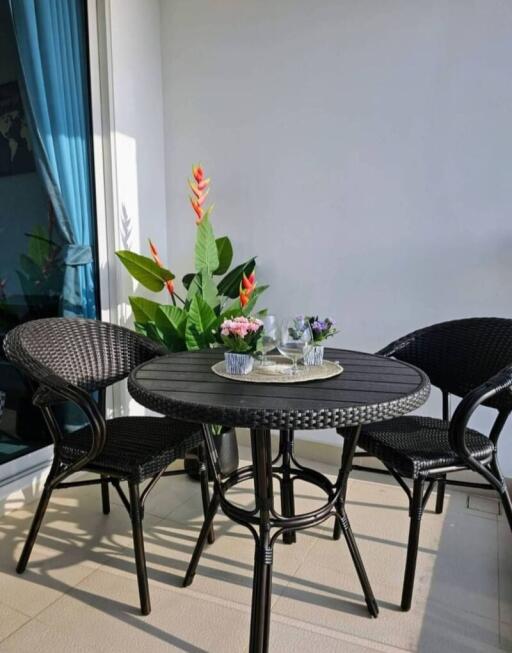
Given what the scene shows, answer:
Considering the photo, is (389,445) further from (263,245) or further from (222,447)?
(263,245)

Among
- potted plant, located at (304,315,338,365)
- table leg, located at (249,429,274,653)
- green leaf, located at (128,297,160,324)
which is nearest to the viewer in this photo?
table leg, located at (249,429,274,653)

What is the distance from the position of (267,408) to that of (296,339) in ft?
1.58

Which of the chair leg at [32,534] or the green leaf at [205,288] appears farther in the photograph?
the green leaf at [205,288]

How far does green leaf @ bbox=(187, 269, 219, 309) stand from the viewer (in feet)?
8.39

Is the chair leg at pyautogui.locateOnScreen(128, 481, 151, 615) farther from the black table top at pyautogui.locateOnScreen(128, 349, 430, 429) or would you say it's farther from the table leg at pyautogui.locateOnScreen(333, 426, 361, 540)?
the table leg at pyautogui.locateOnScreen(333, 426, 361, 540)

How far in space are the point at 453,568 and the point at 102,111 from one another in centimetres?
277

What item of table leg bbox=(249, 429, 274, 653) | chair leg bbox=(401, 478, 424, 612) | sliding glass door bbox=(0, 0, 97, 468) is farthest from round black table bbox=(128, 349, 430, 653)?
sliding glass door bbox=(0, 0, 97, 468)

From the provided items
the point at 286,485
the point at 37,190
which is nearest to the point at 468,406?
the point at 286,485

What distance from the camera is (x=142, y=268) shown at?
2.66 m

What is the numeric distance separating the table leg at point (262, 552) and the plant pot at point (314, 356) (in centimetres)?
36

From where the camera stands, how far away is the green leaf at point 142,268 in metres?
2.65

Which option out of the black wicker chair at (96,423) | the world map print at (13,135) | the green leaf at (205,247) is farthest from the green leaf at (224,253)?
the world map print at (13,135)

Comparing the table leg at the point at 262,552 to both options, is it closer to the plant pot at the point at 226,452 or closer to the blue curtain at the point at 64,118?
the plant pot at the point at 226,452

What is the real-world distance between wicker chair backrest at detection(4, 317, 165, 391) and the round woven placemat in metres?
0.57
